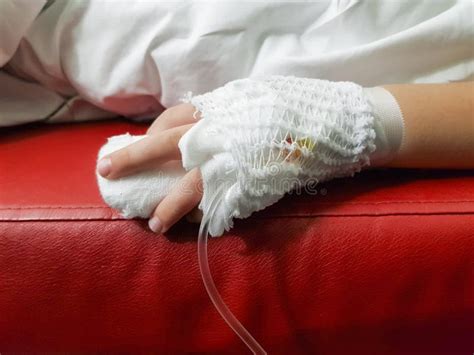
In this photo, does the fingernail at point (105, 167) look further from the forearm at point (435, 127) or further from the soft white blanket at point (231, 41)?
the forearm at point (435, 127)

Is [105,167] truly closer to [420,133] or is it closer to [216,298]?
[216,298]

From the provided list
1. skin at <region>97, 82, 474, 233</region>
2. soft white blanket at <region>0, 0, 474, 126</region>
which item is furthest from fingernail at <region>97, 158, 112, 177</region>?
soft white blanket at <region>0, 0, 474, 126</region>

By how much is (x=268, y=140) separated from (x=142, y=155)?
11 cm

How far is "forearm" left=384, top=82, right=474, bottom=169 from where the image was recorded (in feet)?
1.67

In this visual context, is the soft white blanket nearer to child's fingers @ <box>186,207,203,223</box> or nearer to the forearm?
the forearm

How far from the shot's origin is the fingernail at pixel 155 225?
0.45 metres

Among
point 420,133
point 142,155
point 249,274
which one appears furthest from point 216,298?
point 420,133

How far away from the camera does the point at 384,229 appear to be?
1.54 ft

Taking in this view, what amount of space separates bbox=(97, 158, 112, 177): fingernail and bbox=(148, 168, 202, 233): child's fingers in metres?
0.06

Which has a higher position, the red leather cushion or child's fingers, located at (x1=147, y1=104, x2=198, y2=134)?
child's fingers, located at (x1=147, y1=104, x2=198, y2=134)

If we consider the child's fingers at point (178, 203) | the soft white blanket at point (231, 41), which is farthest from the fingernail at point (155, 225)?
the soft white blanket at point (231, 41)

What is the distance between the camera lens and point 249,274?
468 mm

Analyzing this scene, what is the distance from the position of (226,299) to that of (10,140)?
334mm

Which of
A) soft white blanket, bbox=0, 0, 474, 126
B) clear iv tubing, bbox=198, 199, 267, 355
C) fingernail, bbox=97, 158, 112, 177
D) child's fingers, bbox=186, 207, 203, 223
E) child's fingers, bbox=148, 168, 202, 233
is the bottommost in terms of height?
clear iv tubing, bbox=198, 199, 267, 355
